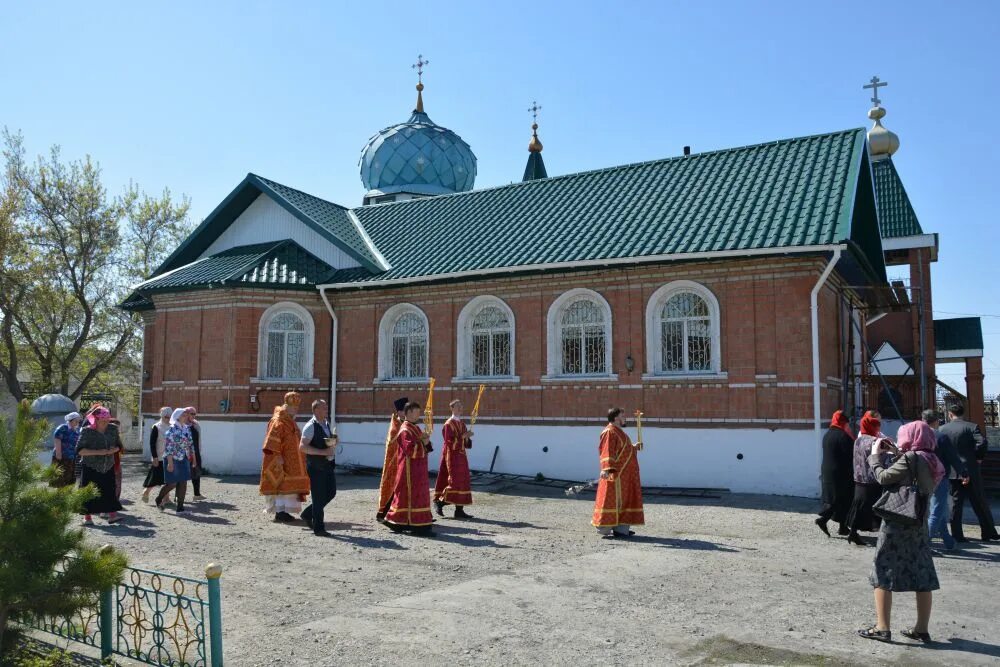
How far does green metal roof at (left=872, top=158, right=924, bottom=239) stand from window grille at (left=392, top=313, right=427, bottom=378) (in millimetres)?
13143

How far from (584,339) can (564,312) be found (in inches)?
27.6

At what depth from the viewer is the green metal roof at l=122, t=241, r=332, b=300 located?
58.9 feet

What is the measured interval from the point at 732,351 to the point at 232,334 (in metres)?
10.3

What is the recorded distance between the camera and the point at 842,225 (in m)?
13.5

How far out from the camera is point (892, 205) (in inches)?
944

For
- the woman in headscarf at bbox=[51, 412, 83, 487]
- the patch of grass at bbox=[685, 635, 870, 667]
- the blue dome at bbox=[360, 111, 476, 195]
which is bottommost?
the patch of grass at bbox=[685, 635, 870, 667]

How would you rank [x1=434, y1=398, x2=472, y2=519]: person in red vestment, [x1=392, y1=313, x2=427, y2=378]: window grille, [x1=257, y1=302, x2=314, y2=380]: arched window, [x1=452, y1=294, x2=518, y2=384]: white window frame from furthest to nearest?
[x1=257, y1=302, x2=314, y2=380]: arched window → [x1=392, y1=313, x2=427, y2=378]: window grille → [x1=452, y1=294, x2=518, y2=384]: white window frame → [x1=434, y1=398, x2=472, y2=519]: person in red vestment

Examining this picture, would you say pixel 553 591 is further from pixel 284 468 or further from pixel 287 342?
pixel 287 342

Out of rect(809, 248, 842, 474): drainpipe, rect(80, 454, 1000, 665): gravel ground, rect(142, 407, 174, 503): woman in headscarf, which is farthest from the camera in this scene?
rect(809, 248, 842, 474): drainpipe

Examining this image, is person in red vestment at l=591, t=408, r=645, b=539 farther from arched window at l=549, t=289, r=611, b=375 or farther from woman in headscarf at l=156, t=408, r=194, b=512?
woman in headscarf at l=156, t=408, r=194, b=512

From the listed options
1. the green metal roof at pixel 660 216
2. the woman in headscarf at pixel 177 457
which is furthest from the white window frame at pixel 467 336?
the woman in headscarf at pixel 177 457

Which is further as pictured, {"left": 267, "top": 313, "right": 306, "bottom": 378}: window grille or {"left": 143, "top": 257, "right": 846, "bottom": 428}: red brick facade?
{"left": 267, "top": 313, "right": 306, "bottom": 378}: window grille

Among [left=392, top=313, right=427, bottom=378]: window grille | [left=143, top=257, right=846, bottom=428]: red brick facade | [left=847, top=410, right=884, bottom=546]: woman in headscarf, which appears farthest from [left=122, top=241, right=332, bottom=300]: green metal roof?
[left=847, top=410, right=884, bottom=546]: woman in headscarf

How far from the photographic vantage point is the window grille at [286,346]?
18.3 meters
